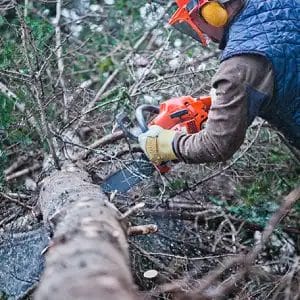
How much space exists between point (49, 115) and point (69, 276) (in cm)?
216

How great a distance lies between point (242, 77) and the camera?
2.57m

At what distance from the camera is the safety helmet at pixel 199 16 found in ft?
9.00

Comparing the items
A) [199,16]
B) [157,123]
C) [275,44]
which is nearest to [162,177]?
[157,123]

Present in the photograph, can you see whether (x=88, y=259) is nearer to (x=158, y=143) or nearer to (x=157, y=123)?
(x=158, y=143)

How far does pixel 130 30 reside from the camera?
4.94 m

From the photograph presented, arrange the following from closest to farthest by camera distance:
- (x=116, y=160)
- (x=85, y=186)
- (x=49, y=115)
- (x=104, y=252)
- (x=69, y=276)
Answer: (x=69, y=276)
(x=104, y=252)
(x=85, y=186)
(x=116, y=160)
(x=49, y=115)

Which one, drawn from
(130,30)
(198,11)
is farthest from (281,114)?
(130,30)

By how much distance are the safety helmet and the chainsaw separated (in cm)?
35

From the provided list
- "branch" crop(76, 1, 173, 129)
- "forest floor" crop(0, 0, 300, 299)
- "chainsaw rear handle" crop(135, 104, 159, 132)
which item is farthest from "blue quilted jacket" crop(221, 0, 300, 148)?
"branch" crop(76, 1, 173, 129)

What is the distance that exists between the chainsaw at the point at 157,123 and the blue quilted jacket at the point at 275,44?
1.15ft

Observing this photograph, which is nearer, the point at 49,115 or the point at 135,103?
the point at 49,115

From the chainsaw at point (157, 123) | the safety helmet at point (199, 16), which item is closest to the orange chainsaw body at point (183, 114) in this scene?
the chainsaw at point (157, 123)

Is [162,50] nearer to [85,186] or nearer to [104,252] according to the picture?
[85,186]

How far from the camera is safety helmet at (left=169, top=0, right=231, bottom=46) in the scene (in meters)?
2.74
